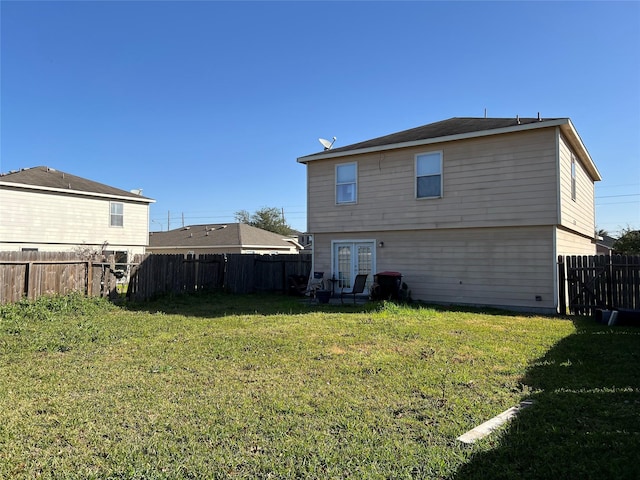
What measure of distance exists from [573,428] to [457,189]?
8979mm

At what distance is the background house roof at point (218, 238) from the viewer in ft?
97.8

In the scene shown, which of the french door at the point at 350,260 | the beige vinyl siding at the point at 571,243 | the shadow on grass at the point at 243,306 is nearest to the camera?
the shadow on grass at the point at 243,306

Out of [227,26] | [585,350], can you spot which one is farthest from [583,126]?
[227,26]

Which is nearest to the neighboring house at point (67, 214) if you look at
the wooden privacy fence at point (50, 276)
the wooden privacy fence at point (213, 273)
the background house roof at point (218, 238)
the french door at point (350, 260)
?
the background house roof at point (218, 238)

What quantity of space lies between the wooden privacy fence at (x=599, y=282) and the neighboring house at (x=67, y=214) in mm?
20396

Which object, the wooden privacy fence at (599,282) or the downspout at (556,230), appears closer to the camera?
the wooden privacy fence at (599,282)

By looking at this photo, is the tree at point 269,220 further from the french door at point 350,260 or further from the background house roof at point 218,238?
the french door at point 350,260

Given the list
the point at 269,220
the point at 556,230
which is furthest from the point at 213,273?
the point at 269,220

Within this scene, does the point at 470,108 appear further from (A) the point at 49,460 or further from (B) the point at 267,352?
(A) the point at 49,460

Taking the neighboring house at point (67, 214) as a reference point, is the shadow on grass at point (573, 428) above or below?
below

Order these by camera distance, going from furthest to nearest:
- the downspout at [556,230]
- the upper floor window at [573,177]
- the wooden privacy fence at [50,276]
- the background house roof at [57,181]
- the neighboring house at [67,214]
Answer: the background house roof at [57,181], the neighboring house at [67,214], the upper floor window at [573,177], the downspout at [556,230], the wooden privacy fence at [50,276]

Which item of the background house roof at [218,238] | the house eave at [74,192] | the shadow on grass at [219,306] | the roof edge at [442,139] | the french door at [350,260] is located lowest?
the shadow on grass at [219,306]

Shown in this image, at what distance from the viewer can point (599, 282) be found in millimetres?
10023

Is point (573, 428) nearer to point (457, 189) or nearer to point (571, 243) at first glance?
point (457, 189)
